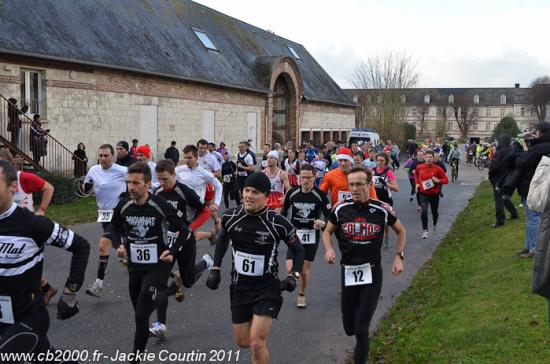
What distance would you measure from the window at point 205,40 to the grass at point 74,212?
16.0 m

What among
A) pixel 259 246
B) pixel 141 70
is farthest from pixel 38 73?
pixel 259 246

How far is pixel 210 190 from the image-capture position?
9.28m

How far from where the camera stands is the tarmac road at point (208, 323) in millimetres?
5504

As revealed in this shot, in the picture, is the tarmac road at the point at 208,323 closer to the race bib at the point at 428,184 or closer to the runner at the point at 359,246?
the runner at the point at 359,246

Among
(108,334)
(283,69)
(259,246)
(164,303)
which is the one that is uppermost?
(283,69)

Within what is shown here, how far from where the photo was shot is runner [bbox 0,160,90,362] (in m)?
3.56

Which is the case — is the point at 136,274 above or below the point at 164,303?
above

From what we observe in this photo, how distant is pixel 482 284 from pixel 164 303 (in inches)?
180

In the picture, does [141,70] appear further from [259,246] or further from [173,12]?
[259,246]

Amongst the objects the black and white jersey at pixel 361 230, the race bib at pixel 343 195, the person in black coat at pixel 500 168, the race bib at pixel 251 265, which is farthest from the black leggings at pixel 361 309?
the person in black coat at pixel 500 168

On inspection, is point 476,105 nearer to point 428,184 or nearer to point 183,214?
point 428,184

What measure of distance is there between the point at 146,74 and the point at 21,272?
2015 cm

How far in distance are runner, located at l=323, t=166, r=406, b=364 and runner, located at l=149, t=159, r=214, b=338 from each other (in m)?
1.59

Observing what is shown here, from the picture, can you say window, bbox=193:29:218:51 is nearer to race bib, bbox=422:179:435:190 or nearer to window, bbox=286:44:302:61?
window, bbox=286:44:302:61
